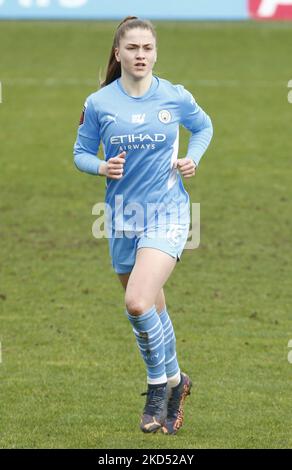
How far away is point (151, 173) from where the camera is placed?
772 cm

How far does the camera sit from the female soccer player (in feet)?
25.0

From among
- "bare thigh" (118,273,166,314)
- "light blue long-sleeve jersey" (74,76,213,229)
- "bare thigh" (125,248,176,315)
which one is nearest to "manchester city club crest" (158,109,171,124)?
"light blue long-sleeve jersey" (74,76,213,229)

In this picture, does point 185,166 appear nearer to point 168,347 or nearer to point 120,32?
point 120,32

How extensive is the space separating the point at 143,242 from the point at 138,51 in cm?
119

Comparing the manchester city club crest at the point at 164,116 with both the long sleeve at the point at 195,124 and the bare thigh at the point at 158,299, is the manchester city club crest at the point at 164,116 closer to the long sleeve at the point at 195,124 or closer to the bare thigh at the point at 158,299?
the long sleeve at the point at 195,124

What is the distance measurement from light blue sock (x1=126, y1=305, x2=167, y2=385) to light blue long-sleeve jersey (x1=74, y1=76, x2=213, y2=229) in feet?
1.97

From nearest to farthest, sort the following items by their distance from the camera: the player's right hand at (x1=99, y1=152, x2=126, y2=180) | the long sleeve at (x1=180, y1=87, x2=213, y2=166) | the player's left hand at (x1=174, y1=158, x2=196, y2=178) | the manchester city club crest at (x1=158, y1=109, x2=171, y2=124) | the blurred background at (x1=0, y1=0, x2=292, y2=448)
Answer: the player's right hand at (x1=99, y1=152, x2=126, y2=180) → the player's left hand at (x1=174, y1=158, x2=196, y2=178) → the manchester city club crest at (x1=158, y1=109, x2=171, y2=124) → the long sleeve at (x1=180, y1=87, x2=213, y2=166) → the blurred background at (x1=0, y1=0, x2=292, y2=448)

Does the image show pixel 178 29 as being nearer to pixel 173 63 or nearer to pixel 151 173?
pixel 173 63

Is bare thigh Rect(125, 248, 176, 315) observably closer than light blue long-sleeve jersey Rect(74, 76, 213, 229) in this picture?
Yes


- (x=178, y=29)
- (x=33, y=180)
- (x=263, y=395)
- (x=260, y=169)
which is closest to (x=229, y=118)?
(x=260, y=169)

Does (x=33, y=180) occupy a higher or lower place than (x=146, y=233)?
lower

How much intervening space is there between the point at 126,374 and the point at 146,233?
6.04 feet

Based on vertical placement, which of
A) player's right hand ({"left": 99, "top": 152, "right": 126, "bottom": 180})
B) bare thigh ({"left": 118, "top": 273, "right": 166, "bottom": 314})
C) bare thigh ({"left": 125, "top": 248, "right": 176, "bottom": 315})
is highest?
player's right hand ({"left": 99, "top": 152, "right": 126, "bottom": 180})

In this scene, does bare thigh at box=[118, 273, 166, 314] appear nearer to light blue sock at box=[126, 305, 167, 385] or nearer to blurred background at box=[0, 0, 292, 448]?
light blue sock at box=[126, 305, 167, 385]
